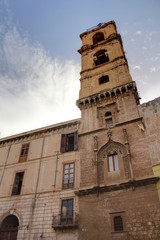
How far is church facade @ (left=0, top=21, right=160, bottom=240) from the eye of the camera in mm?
12641

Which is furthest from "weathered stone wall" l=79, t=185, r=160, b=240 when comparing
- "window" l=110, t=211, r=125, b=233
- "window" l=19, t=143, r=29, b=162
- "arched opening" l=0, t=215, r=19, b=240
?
"window" l=19, t=143, r=29, b=162

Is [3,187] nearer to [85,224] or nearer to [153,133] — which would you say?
[85,224]

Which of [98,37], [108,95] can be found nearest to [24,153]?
[108,95]

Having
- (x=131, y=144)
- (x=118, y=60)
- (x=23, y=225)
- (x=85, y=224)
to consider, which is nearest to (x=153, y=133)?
(x=131, y=144)

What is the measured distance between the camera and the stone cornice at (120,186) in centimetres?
1275

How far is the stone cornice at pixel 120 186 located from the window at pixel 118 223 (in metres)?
1.76

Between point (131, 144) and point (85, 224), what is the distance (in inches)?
259

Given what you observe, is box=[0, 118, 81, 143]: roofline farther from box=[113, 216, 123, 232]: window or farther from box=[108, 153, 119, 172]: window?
box=[113, 216, 123, 232]: window

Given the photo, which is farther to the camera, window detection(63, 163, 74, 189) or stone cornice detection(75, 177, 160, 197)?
window detection(63, 163, 74, 189)

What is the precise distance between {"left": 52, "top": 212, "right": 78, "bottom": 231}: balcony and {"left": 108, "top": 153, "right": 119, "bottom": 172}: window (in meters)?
4.13

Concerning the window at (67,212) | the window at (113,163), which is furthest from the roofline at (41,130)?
the window at (67,212)

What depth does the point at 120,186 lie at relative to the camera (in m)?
13.4

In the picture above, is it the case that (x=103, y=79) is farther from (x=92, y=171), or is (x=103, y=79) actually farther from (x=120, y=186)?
(x=120, y=186)

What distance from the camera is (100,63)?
2475 cm
